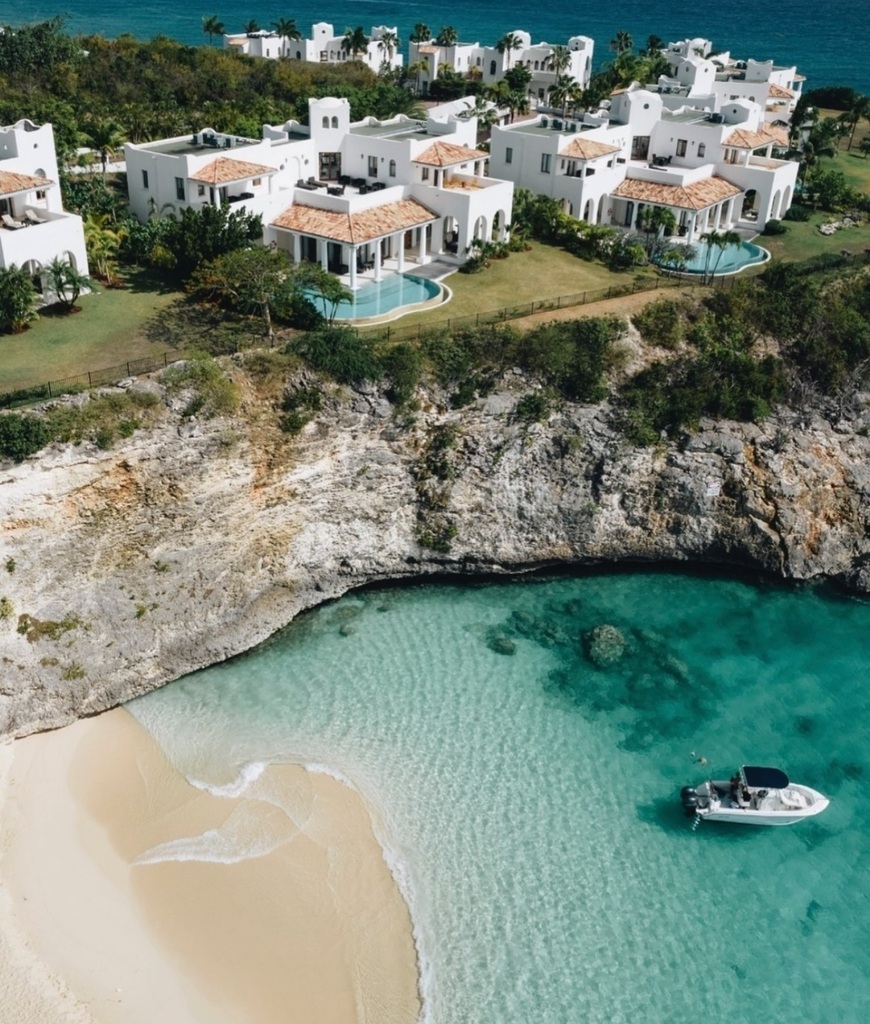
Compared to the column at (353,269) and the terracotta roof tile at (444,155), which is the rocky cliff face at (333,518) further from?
the terracotta roof tile at (444,155)

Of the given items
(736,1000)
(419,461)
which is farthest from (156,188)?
(736,1000)

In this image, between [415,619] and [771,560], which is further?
[771,560]

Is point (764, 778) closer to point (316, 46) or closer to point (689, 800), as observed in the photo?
point (689, 800)

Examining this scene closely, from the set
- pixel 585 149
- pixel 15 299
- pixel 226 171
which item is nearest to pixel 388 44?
pixel 585 149

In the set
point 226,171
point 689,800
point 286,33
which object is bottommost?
point 689,800

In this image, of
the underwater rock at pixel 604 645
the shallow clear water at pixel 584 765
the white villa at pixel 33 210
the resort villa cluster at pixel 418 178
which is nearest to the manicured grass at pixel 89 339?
the white villa at pixel 33 210

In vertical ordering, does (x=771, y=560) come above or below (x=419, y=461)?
below

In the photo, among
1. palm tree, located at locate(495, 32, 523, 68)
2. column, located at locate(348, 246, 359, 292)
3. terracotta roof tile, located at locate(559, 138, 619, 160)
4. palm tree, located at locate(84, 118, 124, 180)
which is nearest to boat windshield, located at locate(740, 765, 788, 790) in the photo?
column, located at locate(348, 246, 359, 292)

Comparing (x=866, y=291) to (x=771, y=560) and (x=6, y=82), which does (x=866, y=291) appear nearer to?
(x=771, y=560)
